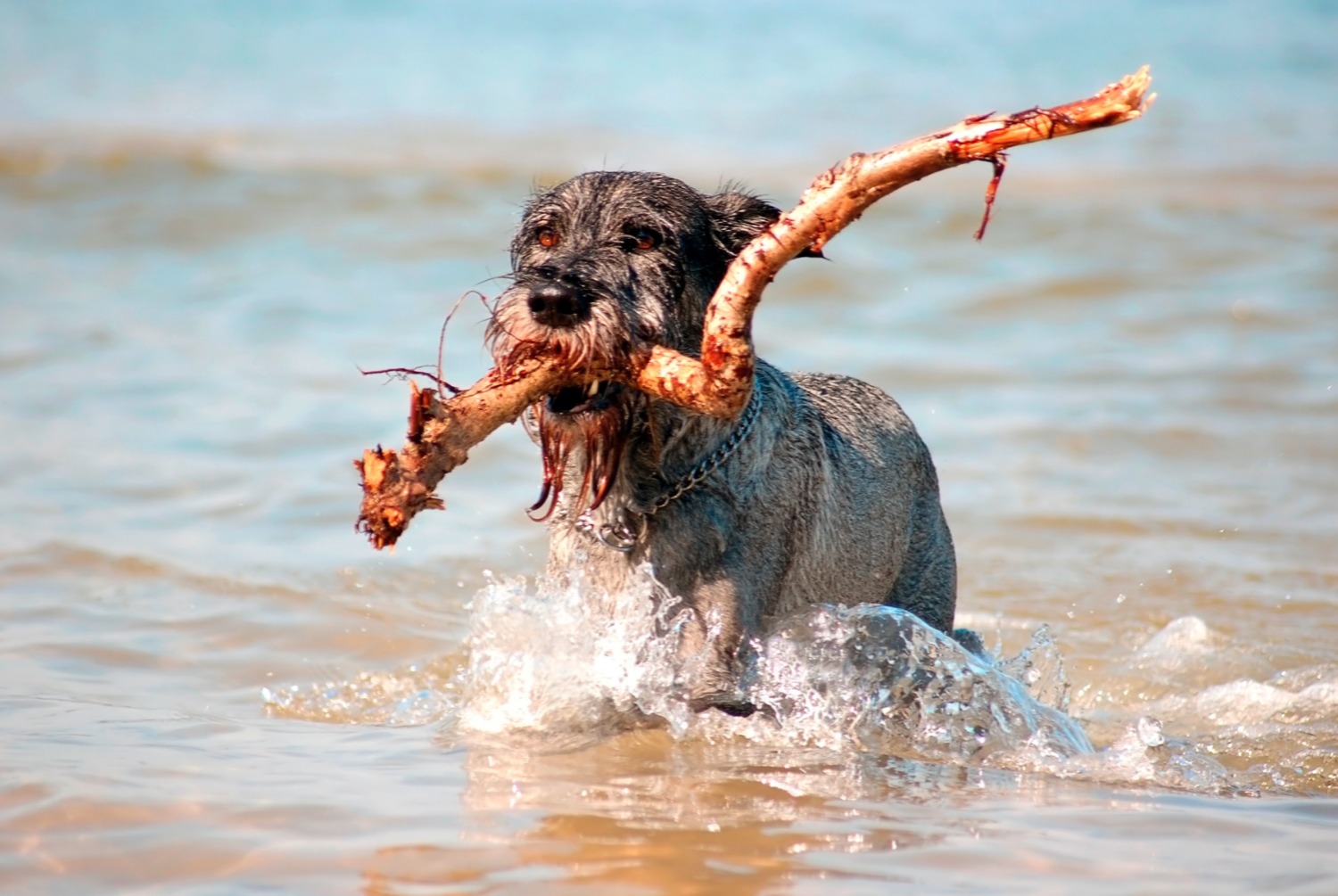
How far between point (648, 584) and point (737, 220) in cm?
124

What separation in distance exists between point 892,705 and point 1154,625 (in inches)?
99.3

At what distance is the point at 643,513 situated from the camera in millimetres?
5043

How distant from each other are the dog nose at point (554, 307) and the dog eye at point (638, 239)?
446 millimetres

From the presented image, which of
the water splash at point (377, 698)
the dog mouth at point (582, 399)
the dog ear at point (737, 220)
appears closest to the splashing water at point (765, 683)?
the water splash at point (377, 698)

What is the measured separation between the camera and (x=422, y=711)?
5742mm

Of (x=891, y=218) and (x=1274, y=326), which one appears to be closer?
(x=1274, y=326)

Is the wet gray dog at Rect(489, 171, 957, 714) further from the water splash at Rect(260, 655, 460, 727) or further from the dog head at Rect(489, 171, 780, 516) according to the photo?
the water splash at Rect(260, 655, 460, 727)

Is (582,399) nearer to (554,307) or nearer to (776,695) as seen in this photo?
(554,307)

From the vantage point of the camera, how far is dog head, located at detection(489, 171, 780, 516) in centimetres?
454

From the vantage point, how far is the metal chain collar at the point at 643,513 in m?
5.04

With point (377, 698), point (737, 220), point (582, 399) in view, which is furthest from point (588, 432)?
point (377, 698)

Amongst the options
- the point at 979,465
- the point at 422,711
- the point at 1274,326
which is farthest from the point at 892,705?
the point at 1274,326

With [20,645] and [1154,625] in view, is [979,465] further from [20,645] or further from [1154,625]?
[20,645]

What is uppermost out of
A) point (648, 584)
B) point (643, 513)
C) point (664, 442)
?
point (664, 442)
